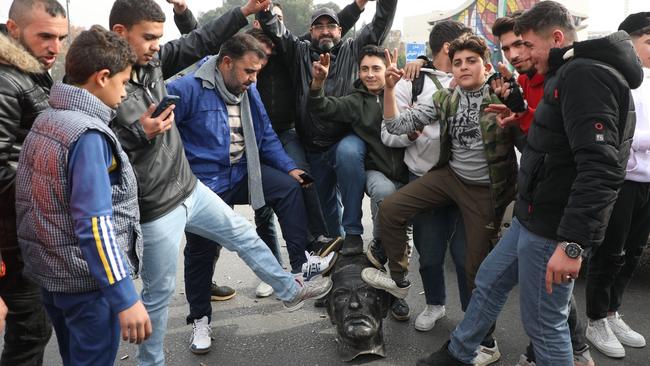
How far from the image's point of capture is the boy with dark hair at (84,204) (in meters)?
1.86

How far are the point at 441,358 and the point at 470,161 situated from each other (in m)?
1.17

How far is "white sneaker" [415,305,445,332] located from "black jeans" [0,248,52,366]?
2303 millimetres

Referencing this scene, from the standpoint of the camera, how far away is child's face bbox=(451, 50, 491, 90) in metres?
3.07

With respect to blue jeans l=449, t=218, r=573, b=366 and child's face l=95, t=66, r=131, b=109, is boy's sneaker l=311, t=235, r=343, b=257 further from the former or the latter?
child's face l=95, t=66, r=131, b=109

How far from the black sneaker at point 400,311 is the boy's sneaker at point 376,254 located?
0.40m

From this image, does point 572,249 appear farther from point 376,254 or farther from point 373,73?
point 373,73

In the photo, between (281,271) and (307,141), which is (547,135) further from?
(307,141)

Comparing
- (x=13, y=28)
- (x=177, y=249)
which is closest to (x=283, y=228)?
(x=177, y=249)

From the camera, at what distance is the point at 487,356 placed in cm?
316

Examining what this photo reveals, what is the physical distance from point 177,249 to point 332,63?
2097 millimetres

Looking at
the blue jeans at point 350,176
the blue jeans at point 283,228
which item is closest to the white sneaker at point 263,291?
the blue jeans at point 283,228

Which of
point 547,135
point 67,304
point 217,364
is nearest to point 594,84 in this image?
point 547,135

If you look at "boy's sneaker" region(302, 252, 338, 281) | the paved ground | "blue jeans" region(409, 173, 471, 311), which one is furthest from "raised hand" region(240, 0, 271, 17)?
the paved ground

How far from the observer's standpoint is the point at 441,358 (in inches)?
118
